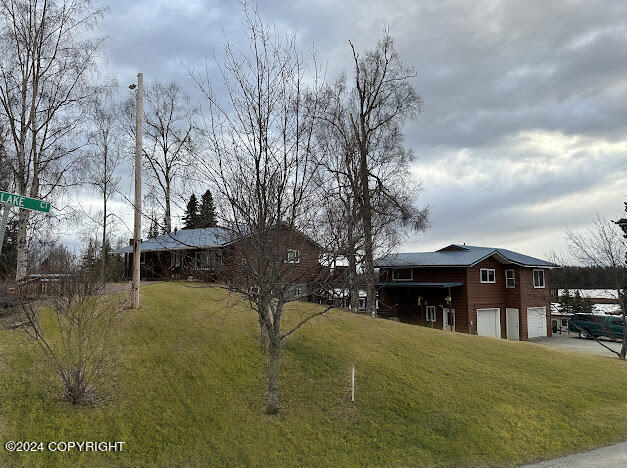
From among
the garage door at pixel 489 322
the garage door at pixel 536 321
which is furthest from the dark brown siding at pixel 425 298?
the garage door at pixel 536 321

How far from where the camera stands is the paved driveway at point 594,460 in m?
8.21

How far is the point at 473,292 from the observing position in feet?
94.5

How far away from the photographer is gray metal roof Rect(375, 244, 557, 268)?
29.1 m

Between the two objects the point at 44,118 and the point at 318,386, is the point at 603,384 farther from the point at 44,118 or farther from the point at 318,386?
the point at 44,118

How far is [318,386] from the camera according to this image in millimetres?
10438

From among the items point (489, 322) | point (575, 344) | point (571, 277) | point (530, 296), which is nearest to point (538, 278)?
point (530, 296)

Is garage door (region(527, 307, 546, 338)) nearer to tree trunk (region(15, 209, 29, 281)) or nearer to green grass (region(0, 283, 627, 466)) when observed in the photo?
green grass (region(0, 283, 627, 466))

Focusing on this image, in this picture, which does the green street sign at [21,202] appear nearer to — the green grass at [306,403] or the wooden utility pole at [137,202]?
the green grass at [306,403]

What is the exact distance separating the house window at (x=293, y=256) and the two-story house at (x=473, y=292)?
19.7 m

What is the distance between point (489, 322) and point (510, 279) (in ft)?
11.7

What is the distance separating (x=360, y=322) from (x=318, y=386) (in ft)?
21.7

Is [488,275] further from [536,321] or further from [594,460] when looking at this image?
[594,460]

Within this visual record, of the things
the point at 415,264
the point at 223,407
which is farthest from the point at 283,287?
the point at 415,264

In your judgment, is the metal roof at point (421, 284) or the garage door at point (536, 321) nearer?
the metal roof at point (421, 284)
